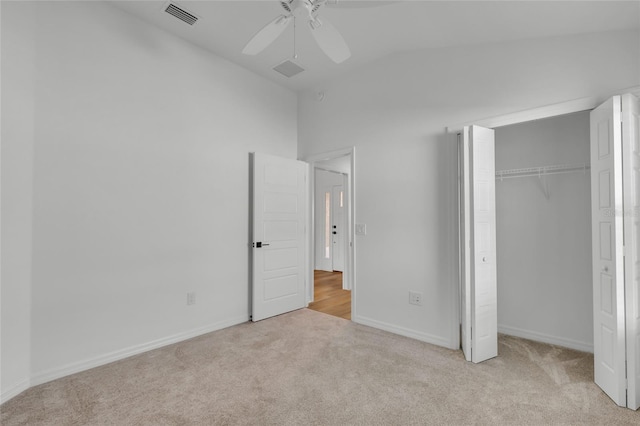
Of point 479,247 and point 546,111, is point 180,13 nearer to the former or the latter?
point 546,111

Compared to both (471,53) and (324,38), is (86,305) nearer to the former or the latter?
(324,38)

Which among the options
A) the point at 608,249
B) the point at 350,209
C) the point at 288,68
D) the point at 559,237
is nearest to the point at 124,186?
the point at 288,68

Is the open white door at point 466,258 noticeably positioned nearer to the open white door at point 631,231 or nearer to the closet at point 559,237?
the closet at point 559,237

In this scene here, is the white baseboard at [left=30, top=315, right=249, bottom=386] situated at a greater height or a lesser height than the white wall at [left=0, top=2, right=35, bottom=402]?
lesser

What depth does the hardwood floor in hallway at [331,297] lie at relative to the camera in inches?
160

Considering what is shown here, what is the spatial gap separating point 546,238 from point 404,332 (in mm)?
1669

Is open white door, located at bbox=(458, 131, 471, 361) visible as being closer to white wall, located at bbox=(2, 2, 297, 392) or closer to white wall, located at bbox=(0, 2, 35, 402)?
white wall, located at bbox=(2, 2, 297, 392)

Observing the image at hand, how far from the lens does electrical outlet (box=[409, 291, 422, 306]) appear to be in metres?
3.13

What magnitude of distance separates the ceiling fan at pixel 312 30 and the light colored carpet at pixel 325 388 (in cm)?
235

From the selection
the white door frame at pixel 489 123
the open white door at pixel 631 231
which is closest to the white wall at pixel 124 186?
the white door frame at pixel 489 123

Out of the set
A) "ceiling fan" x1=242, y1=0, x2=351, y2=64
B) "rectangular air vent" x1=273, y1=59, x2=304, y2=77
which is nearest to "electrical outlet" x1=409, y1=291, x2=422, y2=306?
"ceiling fan" x1=242, y1=0, x2=351, y2=64

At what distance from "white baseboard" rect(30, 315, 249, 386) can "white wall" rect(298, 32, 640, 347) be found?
1.63 metres

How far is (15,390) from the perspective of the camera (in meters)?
Answer: 2.12

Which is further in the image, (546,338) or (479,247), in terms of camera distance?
(546,338)
